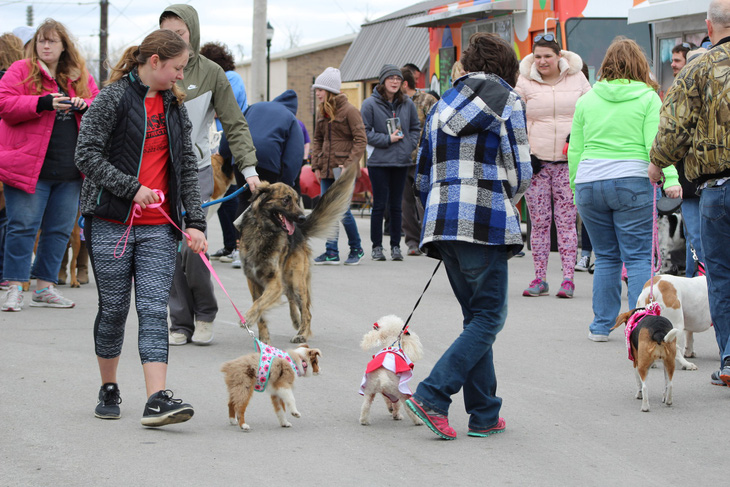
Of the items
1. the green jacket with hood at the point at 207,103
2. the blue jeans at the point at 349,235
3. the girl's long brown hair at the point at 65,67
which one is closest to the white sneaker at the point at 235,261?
the blue jeans at the point at 349,235

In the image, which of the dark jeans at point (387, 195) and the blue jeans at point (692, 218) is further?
the dark jeans at point (387, 195)

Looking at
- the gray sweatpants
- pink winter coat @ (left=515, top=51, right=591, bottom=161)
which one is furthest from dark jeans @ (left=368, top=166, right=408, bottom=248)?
the gray sweatpants

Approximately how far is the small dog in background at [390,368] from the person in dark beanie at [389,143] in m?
6.77

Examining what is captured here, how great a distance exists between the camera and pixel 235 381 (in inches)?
188

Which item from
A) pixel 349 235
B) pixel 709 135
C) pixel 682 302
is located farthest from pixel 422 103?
pixel 709 135

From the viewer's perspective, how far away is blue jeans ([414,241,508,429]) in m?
4.59

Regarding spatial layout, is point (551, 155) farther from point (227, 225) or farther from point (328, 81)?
point (227, 225)

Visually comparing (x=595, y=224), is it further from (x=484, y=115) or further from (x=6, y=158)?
(x=6, y=158)

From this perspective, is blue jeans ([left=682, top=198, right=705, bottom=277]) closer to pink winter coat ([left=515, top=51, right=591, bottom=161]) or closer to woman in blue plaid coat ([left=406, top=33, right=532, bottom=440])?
pink winter coat ([left=515, top=51, right=591, bottom=161])

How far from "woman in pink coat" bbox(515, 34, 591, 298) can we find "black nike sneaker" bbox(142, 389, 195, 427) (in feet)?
17.1

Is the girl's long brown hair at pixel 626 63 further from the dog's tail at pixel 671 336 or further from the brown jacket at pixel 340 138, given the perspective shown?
the brown jacket at pixel 340 138

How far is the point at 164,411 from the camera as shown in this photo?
4707 mm

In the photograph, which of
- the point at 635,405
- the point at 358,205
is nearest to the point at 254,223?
the point at 635,405

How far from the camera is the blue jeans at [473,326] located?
15.0 feet
